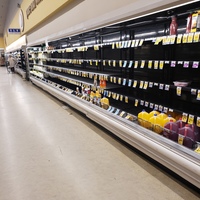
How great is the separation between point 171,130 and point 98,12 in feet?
7.50

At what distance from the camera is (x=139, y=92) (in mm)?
3236

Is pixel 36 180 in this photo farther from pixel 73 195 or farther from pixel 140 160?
pixel 140 160

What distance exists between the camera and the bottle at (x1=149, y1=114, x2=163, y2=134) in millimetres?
2242

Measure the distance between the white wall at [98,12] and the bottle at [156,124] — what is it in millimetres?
1212

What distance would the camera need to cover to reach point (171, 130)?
2.12 meters

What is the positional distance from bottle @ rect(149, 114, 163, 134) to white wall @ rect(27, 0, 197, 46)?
1.21 metres

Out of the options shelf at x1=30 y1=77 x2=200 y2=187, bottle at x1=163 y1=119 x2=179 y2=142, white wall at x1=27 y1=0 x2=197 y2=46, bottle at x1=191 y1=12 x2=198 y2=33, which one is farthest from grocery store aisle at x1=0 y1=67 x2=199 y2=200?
white wall at x1=27 y1=0 x2=197 y2=46

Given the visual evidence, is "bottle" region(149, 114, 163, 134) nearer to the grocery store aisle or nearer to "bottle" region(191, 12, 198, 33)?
the grocery store aisle

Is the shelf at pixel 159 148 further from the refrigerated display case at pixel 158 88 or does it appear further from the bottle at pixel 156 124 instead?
the bottle at pixel 156 124

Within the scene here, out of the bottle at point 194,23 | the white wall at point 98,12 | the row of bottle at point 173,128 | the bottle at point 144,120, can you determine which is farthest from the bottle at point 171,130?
the white wall at point 98,12

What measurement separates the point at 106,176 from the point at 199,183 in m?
0.91

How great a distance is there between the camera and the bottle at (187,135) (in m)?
1.91

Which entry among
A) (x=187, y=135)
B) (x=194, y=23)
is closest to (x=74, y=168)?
(x=187, y=135)

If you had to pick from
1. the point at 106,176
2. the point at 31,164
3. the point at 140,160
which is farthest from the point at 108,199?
the point at 31,164
